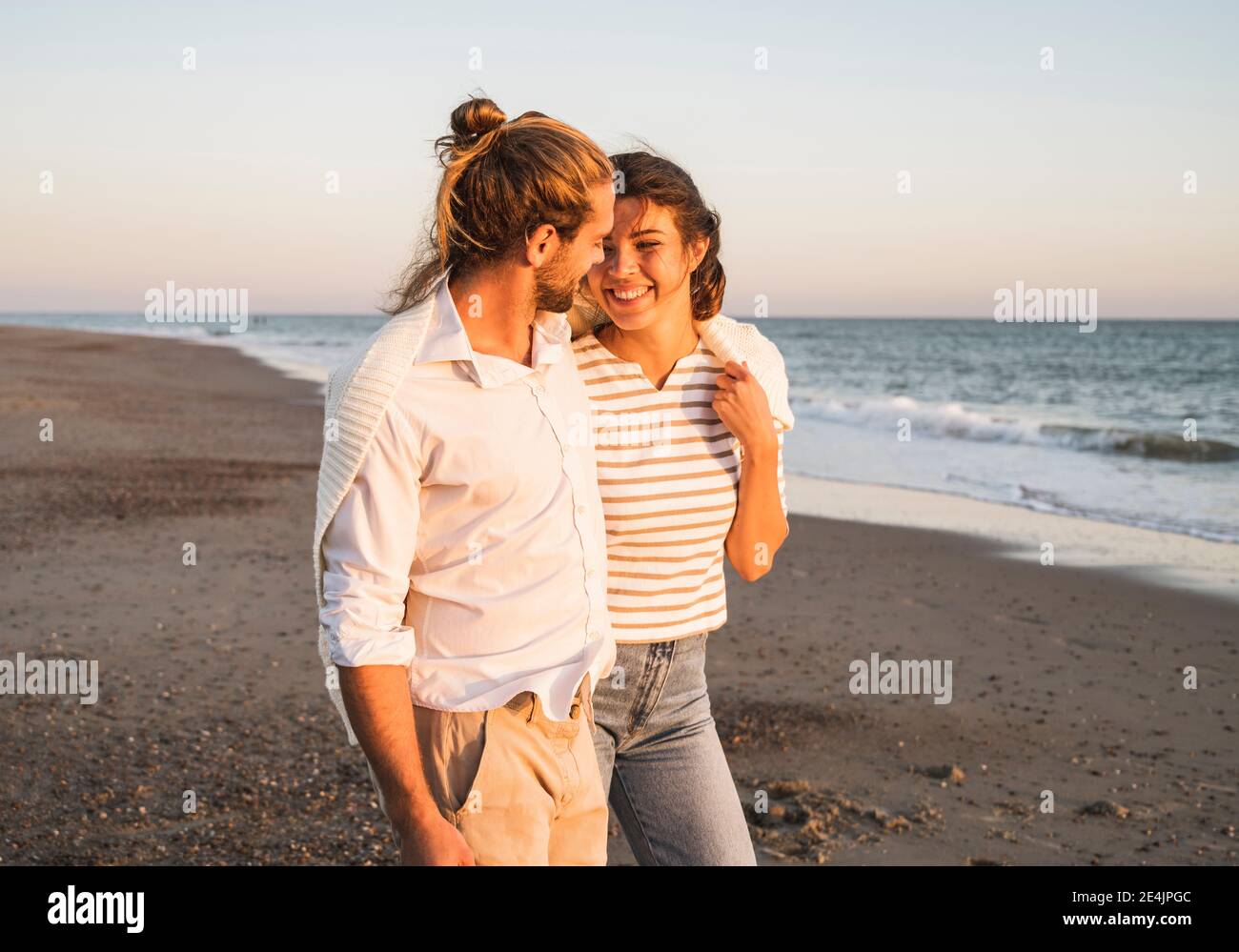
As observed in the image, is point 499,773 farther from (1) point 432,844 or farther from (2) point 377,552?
(2) point 377,552

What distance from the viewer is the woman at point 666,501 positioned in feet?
8.83

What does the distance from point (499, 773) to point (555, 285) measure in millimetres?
948

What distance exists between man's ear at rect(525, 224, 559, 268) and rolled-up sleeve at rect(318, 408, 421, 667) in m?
0.43

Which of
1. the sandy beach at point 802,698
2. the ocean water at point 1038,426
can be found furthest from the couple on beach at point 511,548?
the ocean water at point 1038,426

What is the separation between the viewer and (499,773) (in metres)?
2.15

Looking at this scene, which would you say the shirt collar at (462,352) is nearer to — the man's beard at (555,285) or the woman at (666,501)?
the man's beard at (555,285)

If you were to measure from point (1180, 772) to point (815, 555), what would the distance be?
4751mm

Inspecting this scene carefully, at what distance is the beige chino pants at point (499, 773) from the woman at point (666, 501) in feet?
1.44

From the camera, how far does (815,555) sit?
1028 centimetres
